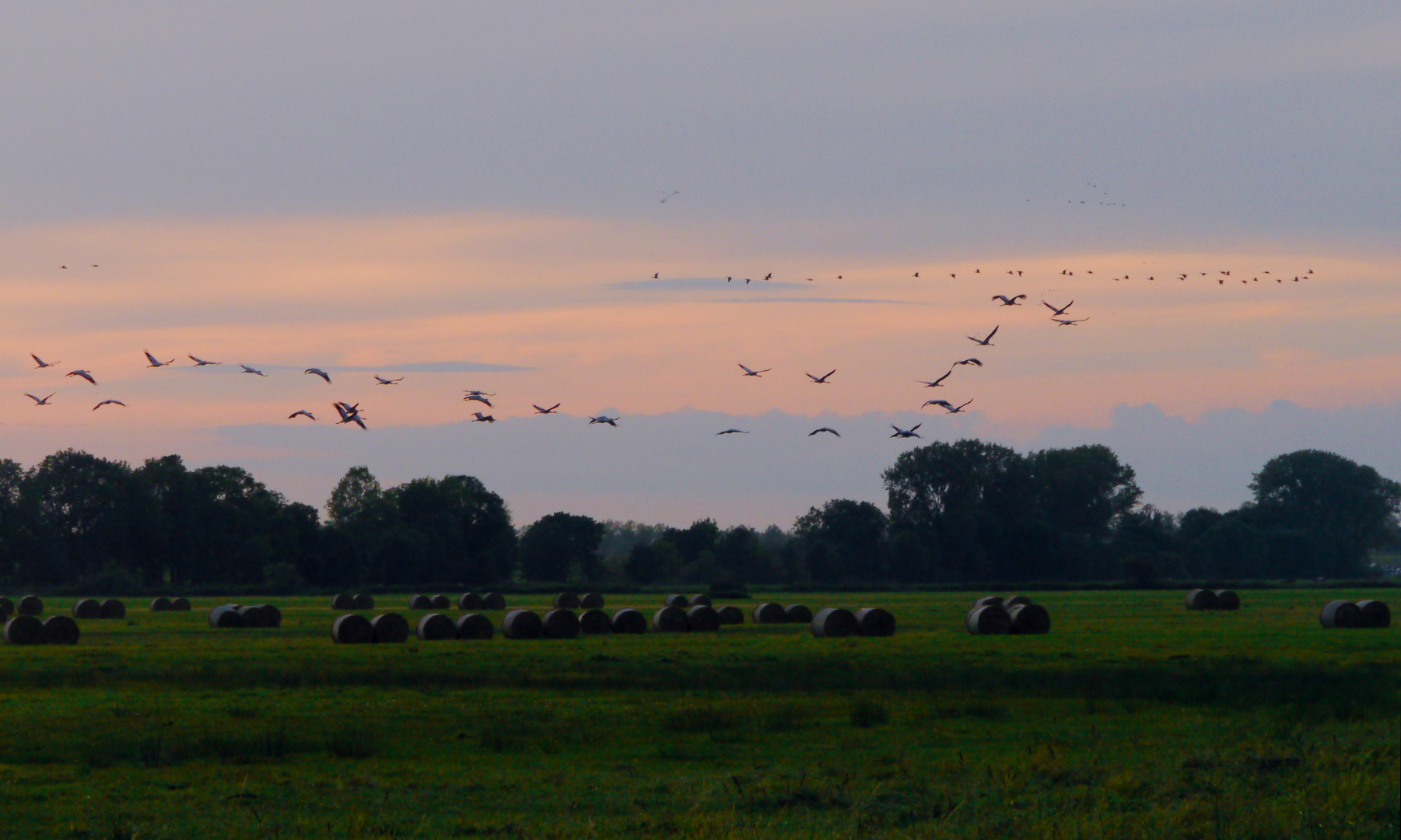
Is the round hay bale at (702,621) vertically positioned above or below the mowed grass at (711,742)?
above

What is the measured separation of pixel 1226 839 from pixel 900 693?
680 inches

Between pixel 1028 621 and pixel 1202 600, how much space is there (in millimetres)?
28917

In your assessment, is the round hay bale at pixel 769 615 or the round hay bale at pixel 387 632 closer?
the round hay bale at pixel 387 632

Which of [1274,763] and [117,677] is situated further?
[117,677]

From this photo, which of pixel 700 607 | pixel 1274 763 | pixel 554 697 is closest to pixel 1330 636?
pixel 700 607

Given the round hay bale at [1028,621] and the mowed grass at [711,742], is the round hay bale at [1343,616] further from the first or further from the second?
the round hay bale at [1028,621]

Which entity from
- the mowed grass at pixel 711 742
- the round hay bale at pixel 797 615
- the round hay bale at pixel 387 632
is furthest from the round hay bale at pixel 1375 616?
the round hay bale at pixel 387 632

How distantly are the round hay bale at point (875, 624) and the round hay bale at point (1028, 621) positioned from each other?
4429mm

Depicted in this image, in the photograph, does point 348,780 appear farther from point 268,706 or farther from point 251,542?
point 251,542

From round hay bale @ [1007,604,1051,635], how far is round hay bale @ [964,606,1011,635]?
0.78ft

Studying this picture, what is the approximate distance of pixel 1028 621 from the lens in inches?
2095

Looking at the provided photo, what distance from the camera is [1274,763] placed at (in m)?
17.8

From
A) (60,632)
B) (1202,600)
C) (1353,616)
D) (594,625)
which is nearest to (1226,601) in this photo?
(1202,600)

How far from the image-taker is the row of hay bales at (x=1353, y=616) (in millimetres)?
56188
